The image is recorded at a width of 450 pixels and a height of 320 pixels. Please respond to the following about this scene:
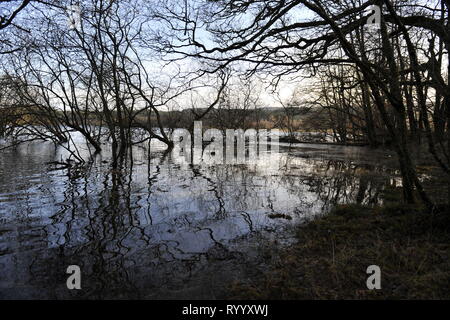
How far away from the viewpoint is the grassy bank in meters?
3.01

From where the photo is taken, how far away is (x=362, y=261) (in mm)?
3670

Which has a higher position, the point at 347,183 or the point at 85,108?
the point at 85,108

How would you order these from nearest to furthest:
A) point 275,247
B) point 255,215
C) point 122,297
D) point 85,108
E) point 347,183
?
point 122,297, point 275,247, point 255,215, point 347,183, point 85,108

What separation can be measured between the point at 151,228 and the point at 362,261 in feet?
13.1

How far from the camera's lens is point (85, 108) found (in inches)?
845

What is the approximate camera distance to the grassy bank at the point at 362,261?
301 cm

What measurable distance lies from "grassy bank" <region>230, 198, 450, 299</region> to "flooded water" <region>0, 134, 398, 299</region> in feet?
1.33

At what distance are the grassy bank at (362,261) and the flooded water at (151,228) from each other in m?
0.40

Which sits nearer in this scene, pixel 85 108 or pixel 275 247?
pixel 275 247

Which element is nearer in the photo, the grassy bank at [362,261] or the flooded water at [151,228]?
the grassy bank at [362,261]

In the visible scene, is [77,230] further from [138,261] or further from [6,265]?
[138,261]
